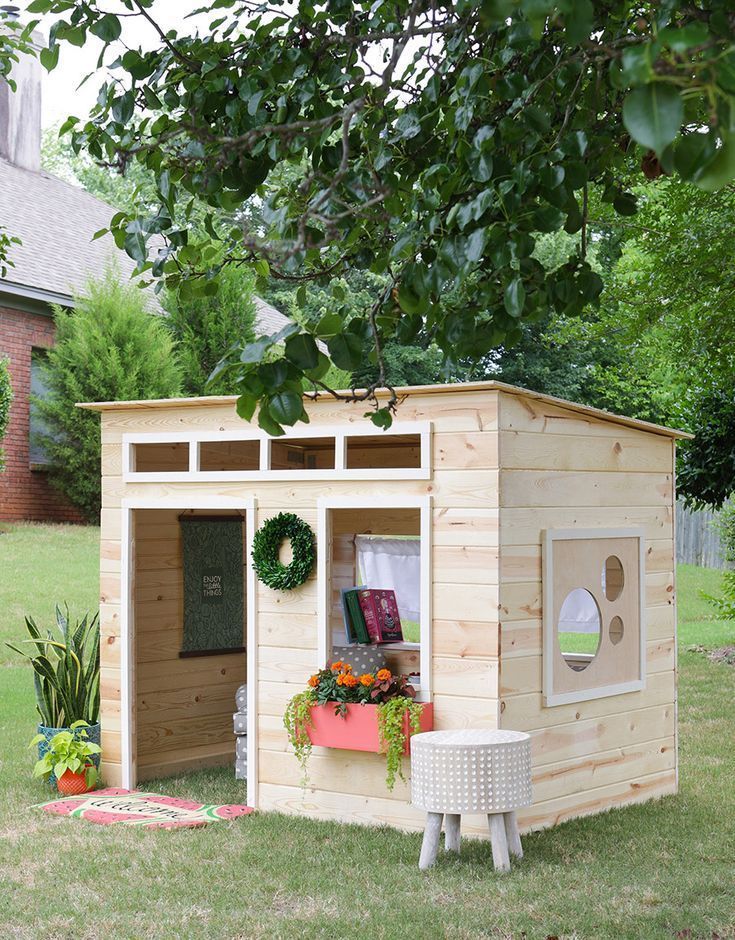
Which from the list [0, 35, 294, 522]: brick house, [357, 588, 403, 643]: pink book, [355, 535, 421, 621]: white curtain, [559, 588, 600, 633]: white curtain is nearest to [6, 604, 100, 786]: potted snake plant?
[357, 588, 403, 643]: pink book

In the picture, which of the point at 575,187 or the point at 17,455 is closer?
the point at 575,187

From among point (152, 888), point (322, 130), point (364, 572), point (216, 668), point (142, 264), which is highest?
point (322, 130)

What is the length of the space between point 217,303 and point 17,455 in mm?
3556

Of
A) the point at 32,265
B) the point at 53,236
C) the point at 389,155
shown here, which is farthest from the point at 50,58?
the point at 53,236

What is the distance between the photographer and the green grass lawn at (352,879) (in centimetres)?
510

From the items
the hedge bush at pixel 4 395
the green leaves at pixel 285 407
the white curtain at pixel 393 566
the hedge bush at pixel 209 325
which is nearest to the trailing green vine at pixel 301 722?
the white curtain at pixel 393 566

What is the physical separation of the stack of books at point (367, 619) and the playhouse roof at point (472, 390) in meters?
1.50

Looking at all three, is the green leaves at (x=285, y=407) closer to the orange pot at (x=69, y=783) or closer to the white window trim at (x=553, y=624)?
→ the white window trim at (x=553, y=624)

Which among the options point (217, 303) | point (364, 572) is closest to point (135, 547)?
point (364, 572)

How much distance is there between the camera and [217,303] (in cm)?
1727

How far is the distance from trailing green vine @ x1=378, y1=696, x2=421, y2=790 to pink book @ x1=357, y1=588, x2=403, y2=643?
4.74 feet

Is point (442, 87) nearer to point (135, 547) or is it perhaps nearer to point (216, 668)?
point (135, 547)

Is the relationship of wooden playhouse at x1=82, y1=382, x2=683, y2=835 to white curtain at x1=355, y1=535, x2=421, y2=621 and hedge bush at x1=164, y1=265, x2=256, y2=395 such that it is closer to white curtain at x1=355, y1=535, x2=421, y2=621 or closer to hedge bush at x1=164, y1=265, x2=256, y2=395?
white curtain at x1=355, y1=535, x2=421, y2=621

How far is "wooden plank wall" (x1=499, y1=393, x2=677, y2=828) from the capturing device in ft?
21.3
